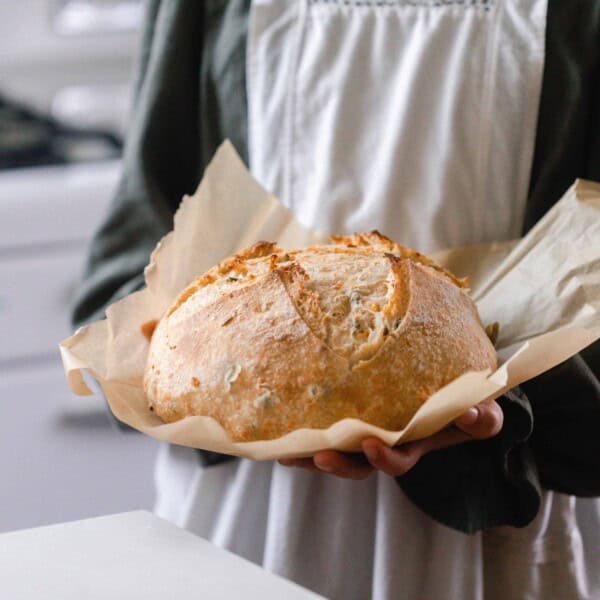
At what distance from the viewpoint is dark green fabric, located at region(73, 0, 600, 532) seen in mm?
845

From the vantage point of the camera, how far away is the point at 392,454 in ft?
2.26

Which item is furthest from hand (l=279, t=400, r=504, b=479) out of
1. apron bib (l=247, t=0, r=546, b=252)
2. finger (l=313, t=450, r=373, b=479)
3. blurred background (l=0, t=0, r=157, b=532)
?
blurred background (l=0, t=0, r=157, b=532)

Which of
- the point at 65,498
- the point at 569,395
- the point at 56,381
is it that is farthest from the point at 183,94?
the point at 65,498

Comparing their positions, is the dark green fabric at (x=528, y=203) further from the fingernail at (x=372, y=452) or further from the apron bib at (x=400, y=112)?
the fingernail at (x=372, y=452)

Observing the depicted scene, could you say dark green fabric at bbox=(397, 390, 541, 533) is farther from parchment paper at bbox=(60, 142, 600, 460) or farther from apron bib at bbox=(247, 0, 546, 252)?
apron bib at bbox=(247, 0, 546, 252)

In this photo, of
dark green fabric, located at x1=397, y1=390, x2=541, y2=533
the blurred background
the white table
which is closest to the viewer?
the white table

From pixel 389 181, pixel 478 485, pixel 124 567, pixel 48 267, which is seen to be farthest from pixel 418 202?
pixel 48 267

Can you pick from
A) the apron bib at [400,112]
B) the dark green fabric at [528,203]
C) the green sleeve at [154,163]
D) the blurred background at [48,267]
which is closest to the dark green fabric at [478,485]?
the dark green fabric at [528,203]

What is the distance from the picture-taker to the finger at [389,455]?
0.68 m

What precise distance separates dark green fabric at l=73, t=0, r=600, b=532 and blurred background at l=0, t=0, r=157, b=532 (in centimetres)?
80

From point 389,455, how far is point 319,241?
0.33 meters

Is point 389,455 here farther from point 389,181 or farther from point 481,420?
point 389,181

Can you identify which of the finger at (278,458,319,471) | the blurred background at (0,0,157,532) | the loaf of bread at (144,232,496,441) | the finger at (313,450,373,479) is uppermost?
the loaf of bread at (144,232,496,441)

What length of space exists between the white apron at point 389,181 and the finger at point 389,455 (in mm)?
202
